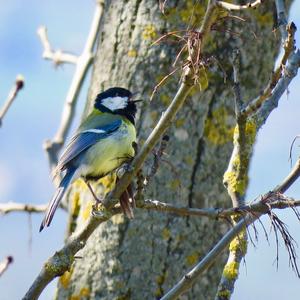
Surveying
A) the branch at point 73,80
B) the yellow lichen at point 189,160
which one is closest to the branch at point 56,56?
the branch at point 73,80

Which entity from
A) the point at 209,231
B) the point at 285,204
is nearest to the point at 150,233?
the point at 209,231

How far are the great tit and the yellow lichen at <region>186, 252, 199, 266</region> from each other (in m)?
0.46

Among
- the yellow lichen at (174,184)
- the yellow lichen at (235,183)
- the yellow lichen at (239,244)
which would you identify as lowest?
the yellow lichen at (174,184)

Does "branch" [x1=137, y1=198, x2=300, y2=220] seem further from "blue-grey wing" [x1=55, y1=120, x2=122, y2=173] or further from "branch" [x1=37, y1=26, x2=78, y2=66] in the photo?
"branch" [x1=37, y1=26, x2=78, y2=66]

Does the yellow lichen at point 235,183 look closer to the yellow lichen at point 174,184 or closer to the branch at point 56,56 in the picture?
the yellow lichen at point 174,184

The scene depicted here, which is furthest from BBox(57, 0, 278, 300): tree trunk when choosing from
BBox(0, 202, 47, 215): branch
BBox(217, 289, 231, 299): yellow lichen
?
BBox(217, 289, 231, 299): yellow lichen

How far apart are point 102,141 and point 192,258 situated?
61 cm

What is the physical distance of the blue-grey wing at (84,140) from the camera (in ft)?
12.3

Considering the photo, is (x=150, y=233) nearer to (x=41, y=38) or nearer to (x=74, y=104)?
(x=74, y=104)

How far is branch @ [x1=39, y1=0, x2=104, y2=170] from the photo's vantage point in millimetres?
4539

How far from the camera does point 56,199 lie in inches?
134

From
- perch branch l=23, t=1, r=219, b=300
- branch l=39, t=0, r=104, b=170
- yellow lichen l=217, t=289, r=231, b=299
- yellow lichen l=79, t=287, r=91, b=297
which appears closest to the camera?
perch branch l=23, t=1, r=219, b=300

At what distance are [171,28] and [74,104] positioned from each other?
1042 mm

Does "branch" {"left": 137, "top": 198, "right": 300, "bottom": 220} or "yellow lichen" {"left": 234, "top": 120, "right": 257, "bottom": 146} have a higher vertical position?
"yellow lichen" {"left": 234, "top": 120, "right": 257, "bottom": 146}
